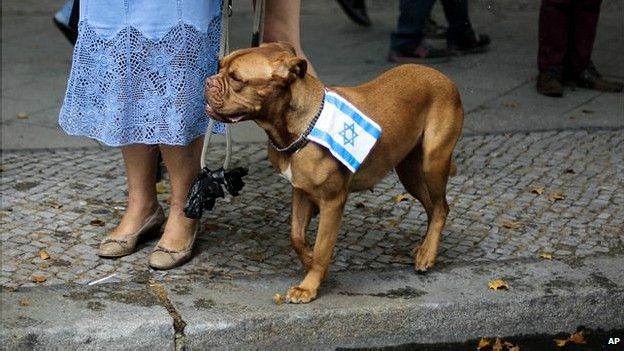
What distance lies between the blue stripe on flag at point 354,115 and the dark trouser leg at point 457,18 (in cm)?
468

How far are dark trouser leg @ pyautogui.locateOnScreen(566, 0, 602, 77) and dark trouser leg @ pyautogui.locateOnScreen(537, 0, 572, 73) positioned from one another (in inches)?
2.5

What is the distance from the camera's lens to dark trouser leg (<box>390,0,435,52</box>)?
27.0 feet

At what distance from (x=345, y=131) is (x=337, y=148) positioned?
Answer: 65 millimetres

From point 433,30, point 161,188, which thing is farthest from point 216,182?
point 433,30

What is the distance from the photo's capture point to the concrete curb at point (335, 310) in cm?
406

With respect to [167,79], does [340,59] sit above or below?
below

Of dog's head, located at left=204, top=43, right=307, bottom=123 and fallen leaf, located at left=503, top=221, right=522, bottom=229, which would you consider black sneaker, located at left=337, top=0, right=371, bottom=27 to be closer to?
fallen leaf, located at left=503, top=221, right=522, bottom=229

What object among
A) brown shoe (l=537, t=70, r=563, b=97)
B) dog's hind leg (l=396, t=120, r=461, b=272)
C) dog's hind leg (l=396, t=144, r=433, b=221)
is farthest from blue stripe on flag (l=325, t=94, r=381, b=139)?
brown shoe (l=537, t=70, r=563, b=97)

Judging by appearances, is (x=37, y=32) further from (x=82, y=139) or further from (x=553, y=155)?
(x=553, y=155)

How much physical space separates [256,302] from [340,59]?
4524mm

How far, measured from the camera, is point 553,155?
6.24 m

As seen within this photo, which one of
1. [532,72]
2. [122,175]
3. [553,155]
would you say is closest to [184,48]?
[122,175]

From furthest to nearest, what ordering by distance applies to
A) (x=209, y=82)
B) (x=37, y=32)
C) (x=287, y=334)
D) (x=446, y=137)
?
1. (x=37, y=32)
2. (x=446, y=137)
3. (x=287, y=334)
4. (x=209, y=82)

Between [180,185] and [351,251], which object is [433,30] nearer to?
[351,251]
